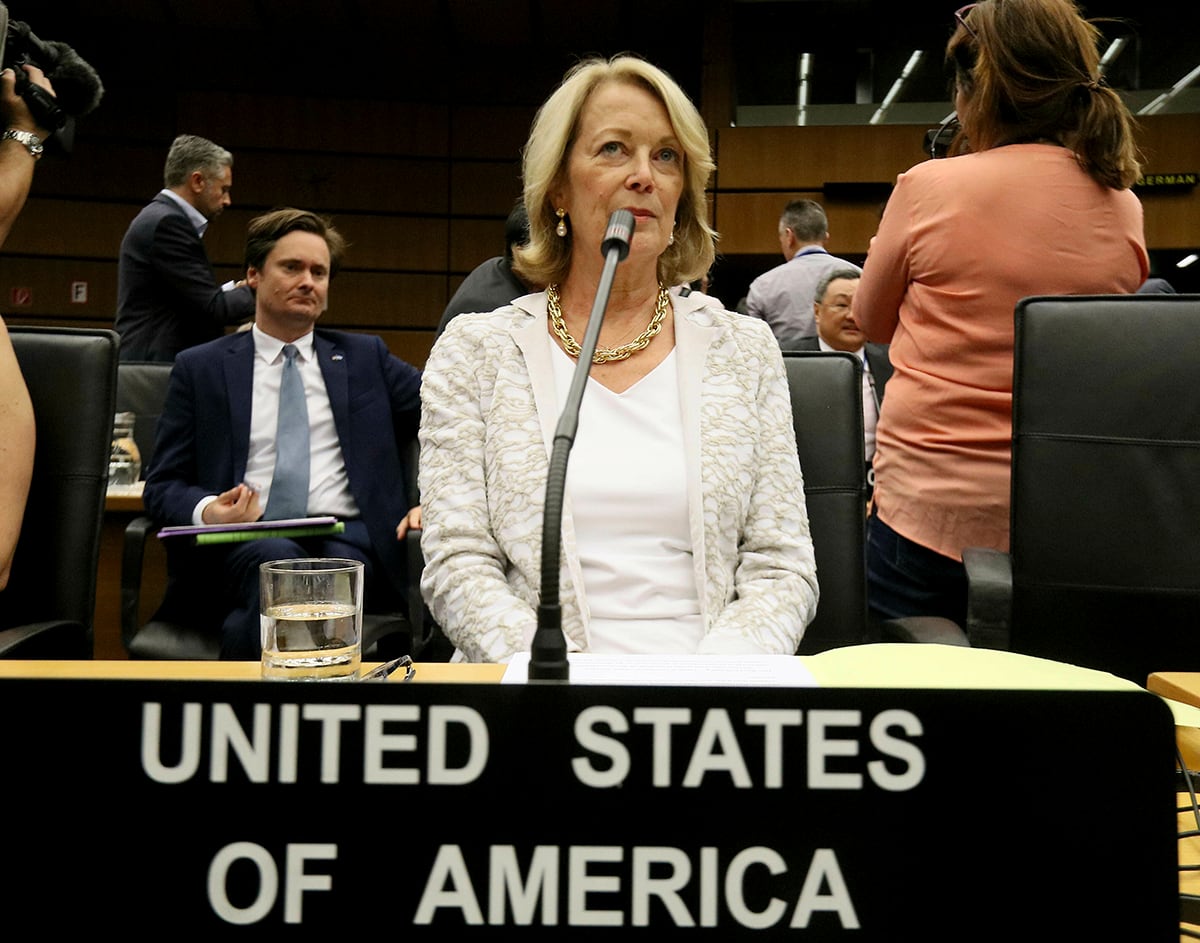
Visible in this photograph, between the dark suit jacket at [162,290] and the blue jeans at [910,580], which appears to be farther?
the dark suit jacket at [162,290]

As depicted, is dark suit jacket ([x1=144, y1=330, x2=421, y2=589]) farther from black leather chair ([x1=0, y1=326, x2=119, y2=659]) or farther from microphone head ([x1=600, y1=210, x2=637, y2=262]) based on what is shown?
microphone head ([x1=600, y1=210, x2=637, y2=262])

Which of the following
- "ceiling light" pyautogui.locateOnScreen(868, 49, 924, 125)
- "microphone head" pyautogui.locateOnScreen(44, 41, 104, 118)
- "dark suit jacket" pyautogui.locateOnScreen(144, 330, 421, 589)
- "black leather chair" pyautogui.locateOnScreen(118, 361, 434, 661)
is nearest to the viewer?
"microphone head" pyautogui.locateOnScreen(44, 41, 104, 118)

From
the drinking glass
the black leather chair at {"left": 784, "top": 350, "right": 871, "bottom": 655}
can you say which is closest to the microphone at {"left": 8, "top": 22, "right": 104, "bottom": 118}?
the drinking glass

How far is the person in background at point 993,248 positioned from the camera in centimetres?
173

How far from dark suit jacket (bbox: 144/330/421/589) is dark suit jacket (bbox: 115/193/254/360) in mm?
1671

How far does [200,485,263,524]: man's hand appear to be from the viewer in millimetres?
2209

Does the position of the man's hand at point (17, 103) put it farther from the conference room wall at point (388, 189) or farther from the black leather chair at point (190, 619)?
the conference room wall at point (388, 189)

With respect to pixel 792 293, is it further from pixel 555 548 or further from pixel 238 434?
pixel 555 548

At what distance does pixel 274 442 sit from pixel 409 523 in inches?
16.6

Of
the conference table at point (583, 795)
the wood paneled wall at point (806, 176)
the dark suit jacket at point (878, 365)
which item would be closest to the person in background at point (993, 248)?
the conference table at point (583, 795)

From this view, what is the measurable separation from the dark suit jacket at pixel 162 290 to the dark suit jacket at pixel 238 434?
5.48 ft

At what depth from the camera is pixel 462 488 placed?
1.48 metres

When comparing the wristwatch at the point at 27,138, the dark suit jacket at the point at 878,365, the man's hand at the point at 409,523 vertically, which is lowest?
the man's hand at the point at 409,523

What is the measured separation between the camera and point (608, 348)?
5.22ft
